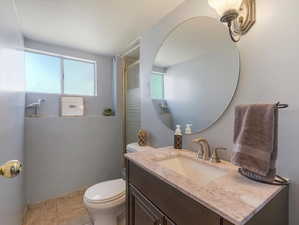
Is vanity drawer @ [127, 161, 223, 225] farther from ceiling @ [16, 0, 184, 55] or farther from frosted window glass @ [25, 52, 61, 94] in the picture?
frosted window glass @ [25, 52, 61, 94]

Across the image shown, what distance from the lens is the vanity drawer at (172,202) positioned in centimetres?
60

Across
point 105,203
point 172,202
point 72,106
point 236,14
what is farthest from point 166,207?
point 72,106

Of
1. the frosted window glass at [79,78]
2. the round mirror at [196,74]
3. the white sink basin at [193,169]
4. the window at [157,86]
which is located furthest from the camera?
the frosted window glass at [79,78]

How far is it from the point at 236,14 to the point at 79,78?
231cm

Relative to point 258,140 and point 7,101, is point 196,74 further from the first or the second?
point 7,101

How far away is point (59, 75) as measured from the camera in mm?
2324

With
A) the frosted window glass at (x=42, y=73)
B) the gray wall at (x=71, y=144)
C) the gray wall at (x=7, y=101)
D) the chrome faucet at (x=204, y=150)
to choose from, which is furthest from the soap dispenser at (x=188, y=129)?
the frosted window glass at (x=42, y=73)

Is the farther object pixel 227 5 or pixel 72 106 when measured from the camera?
pixel 72 106

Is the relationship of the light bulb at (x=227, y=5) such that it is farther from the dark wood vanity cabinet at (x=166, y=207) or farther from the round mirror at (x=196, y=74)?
the dark wood vanity cabinet at (x=166, y=207)

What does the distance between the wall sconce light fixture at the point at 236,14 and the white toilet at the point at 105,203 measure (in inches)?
64.2

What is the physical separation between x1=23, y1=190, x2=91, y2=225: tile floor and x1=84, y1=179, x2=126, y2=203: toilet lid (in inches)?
18.4

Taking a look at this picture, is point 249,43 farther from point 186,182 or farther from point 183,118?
point 186,182

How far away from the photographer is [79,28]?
1.74 meters

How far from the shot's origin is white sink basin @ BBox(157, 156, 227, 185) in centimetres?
97
